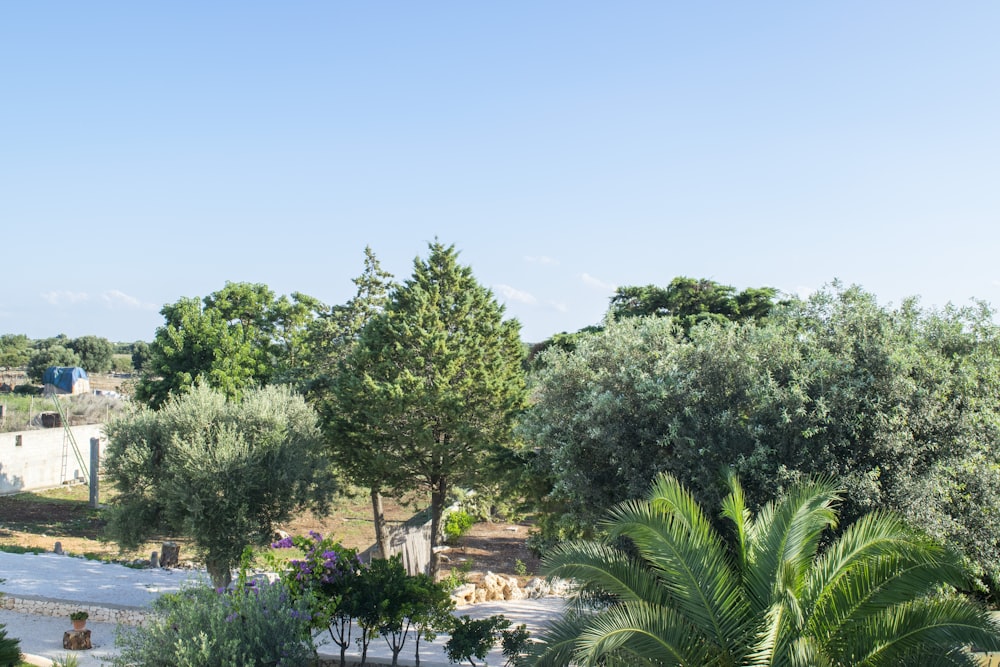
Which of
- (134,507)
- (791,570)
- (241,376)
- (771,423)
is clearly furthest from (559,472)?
(241,376)

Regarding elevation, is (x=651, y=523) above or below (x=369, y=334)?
below

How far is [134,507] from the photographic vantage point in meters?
15.1

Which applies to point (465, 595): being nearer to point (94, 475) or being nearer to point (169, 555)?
point (169, 555)

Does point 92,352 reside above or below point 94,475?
above

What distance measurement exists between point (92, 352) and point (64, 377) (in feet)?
102

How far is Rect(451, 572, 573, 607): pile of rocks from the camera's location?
16.6 metres

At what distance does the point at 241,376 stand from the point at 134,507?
1335 centimetres

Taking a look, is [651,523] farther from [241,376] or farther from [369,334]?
[241,376]

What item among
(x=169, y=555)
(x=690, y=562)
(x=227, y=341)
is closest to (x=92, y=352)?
(x=227, y=341)

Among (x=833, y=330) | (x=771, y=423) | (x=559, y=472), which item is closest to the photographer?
(x=771, y=423)

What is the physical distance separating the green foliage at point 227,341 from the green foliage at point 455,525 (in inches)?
347

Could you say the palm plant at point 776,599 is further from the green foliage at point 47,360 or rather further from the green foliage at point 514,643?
the green foliage at point 47,360

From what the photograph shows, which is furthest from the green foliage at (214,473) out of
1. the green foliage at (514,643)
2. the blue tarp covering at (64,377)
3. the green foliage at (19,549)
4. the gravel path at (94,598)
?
the blue tarp covering at (64,377)

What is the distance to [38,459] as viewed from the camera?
100.0 feet
